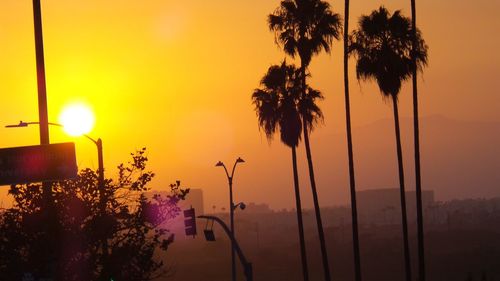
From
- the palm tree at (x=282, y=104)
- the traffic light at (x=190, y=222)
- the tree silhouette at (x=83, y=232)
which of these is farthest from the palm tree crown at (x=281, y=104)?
the tree silhouette at (x=83, y=232)

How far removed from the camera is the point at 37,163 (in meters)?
24.4

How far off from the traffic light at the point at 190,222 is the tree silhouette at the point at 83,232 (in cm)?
1195

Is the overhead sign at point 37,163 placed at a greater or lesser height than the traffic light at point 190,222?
greater

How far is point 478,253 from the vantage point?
7574 inches

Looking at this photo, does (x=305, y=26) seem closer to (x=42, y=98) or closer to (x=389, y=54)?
(x=389, y=54)

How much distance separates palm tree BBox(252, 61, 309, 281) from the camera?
206 feet

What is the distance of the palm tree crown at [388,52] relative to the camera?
54531 millimetres

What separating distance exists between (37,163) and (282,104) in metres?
39.5

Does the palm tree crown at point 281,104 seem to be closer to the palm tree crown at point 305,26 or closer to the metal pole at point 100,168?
the palm tree crown at point 305,26

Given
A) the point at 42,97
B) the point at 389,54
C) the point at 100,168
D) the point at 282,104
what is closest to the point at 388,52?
the point at 389,54

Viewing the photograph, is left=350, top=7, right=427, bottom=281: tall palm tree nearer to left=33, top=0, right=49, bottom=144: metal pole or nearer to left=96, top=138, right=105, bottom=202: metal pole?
left=96, top=138, right=105, bottom=202: metal pole

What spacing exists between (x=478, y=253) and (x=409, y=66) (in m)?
145

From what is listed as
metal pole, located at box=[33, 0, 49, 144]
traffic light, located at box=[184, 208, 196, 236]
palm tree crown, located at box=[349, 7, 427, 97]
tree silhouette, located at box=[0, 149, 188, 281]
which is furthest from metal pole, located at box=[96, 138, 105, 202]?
palm tree crown, located at box=[349, 7, 427, 97]

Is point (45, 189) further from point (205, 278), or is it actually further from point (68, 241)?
point (205, 278)
